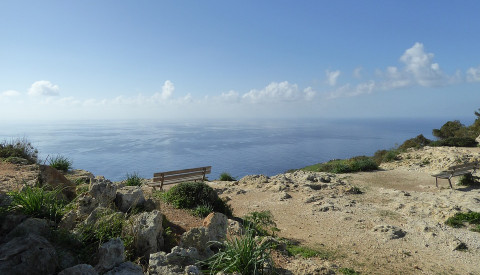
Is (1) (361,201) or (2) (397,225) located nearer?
(2) (397,225)

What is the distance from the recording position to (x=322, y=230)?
919 cm

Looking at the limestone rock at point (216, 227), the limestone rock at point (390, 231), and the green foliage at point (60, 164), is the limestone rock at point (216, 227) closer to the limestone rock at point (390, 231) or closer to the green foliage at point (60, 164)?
the limestone rock at point (390, 231)

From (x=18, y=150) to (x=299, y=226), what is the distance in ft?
50.0

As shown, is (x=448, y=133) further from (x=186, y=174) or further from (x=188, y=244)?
(x=188, y=244)

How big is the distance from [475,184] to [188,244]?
16824mm

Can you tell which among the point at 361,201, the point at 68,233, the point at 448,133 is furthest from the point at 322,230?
the point at 448,133

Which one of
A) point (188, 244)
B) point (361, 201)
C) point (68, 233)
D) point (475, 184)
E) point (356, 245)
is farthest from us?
point (475, 184)

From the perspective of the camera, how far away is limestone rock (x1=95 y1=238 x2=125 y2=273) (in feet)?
11.6

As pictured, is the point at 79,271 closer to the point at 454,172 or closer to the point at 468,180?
the point at 454,172

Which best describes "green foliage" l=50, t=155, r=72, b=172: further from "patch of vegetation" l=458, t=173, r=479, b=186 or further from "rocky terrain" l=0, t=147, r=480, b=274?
"patch of vegetation" l=458, t=173, r=479, b=186

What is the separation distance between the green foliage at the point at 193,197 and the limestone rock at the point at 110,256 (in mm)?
5504

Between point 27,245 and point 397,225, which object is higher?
point 27,245

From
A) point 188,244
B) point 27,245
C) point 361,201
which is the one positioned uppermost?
point 27,245

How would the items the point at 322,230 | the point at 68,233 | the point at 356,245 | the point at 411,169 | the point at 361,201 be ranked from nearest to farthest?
the point at 68,233
the point at 356,245
the point at 322,230
the point at 361,201
the point at 411,169
